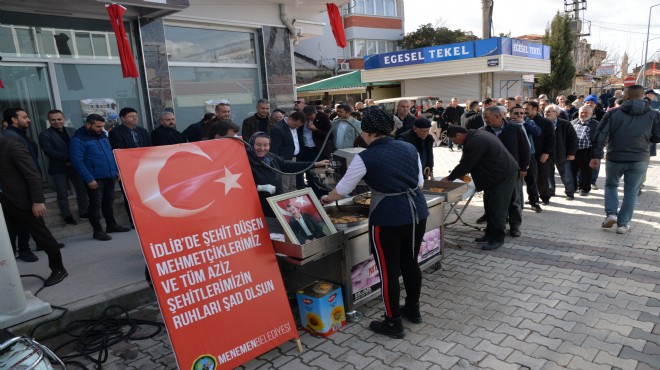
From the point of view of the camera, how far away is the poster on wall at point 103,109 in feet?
21.5

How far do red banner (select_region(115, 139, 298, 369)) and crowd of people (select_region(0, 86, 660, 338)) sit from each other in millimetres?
768

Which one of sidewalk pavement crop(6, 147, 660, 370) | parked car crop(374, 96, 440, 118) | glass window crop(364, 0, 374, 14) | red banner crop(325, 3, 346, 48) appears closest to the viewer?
sidewalk pavement crop(6, 147, 660, 370)

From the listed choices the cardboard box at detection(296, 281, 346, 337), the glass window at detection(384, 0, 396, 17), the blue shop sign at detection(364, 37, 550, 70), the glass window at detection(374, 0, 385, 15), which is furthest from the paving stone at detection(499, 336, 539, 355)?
the glass window at detection(384, 0, 396, 17)

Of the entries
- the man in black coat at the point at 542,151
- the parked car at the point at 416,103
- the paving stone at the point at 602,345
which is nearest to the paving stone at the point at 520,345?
the paving stone at the point at 602,345

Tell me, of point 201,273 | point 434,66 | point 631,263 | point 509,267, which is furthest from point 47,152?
point 434,66

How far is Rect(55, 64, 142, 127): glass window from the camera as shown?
6.39 m

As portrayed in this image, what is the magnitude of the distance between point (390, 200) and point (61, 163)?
481cm

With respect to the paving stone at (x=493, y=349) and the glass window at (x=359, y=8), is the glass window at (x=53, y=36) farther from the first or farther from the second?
the glass window at (x=359, y=8)

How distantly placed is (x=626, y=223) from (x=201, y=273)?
553cm

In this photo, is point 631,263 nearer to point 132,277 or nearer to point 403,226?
point 403,226

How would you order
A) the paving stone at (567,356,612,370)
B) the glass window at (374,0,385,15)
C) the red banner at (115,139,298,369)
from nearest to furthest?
the red banner at (115,139,298,369) → the paving stone at (567,356,612,370) → the glass window at (374,0,385,15)

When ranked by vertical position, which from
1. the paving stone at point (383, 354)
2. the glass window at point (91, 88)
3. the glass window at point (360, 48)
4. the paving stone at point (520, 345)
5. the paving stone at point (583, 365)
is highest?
the glass window at point (360, 48)

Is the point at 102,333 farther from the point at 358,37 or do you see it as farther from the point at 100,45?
the point at 358,37

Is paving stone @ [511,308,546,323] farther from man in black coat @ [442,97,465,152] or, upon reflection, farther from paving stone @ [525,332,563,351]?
man in black coat @ [442,97,465,152]
